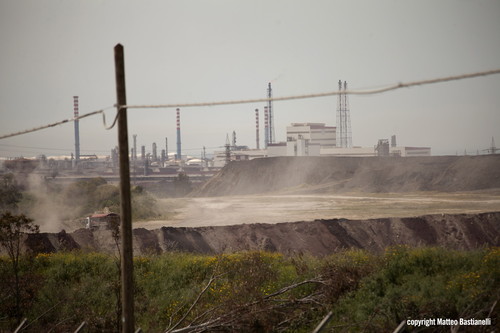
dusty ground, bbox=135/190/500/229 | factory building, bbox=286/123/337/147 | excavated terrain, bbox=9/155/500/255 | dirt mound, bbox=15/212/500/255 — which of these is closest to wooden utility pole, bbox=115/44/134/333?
excavated terrain, bbox=9/155/500/255

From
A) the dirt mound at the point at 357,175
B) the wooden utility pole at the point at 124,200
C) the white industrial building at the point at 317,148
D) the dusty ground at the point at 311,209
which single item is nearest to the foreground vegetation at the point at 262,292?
the wooden utility pole at the point at 124,200

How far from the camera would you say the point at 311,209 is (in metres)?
47.4

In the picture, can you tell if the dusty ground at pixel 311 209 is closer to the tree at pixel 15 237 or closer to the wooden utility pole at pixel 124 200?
the tree at pixel 15 237

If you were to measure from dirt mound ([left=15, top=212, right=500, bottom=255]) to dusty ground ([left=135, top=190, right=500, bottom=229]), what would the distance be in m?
4.99

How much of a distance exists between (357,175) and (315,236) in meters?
47.6

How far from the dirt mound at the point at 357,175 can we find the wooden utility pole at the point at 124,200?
211ft

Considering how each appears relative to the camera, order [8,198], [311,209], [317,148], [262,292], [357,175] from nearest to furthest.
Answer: [262,292] < [311,209] < [8,198] < [357,175] < [317,148]

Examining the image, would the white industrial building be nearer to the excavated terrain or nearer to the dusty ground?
the dusty ground

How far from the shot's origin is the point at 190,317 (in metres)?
14.2

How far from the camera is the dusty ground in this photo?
40562 mm

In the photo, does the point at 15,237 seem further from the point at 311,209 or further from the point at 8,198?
the point at 8,198

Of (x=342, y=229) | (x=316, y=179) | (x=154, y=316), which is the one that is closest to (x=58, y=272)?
(x=154, y=316)

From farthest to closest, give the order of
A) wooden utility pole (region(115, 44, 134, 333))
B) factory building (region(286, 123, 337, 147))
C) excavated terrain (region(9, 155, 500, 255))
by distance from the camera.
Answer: factory building (region(286, 123, 337, 147))
excavated terrain (region(9, 155, 500, 255))
wooden utility pole (region(115, 44, 134, 333))

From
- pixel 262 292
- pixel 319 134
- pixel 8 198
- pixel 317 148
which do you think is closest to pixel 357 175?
pixel 317 148
